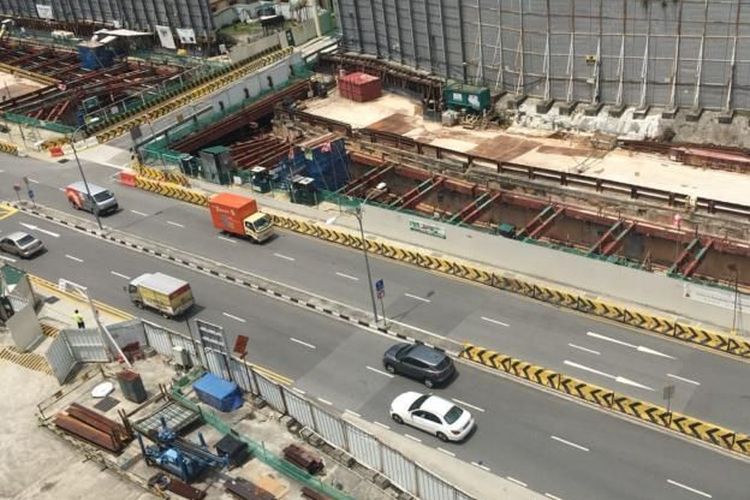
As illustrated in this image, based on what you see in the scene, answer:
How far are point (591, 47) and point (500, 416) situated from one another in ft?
134

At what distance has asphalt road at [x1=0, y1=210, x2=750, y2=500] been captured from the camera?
110ft

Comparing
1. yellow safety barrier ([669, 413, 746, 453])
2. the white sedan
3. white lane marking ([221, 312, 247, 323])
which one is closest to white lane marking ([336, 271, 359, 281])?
white lane marking ([221, 312, 247, 323])

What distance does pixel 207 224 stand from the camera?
60.1 metres

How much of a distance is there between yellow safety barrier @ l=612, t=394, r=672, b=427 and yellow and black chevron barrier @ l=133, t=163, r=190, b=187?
4139cm

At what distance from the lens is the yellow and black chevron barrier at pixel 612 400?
34656mm

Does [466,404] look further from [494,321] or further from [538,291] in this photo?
[538,291]

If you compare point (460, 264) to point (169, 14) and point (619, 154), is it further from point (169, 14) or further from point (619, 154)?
point (169, 14)

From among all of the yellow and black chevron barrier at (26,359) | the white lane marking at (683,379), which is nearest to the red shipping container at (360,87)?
the yellow and black chevron barrier at (26,359)

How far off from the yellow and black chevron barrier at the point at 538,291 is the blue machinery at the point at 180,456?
21873 millimetres

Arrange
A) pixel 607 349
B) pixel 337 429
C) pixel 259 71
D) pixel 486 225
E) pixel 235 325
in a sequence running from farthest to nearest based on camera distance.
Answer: pixel 259 71, pixel 486 225, pixel 235 325, pixel 607 349, pixel 337 429

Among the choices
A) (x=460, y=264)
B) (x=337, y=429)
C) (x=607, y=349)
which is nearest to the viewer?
(x=337, y=429)

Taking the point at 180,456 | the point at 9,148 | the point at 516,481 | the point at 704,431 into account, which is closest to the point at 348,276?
the point at 516,481

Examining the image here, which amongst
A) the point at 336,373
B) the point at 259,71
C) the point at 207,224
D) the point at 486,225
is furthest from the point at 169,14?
the point at 336,373

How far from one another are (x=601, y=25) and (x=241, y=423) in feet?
158
